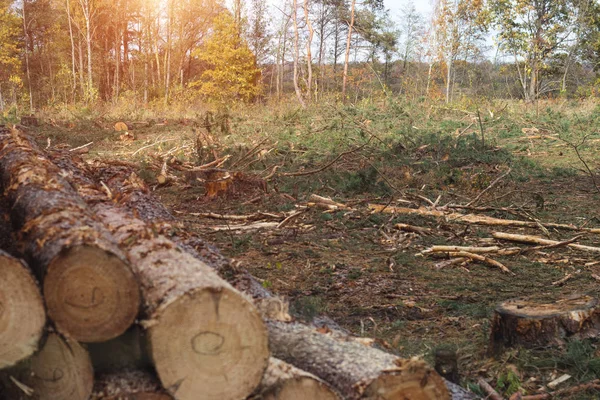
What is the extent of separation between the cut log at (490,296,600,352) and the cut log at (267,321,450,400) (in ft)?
4.89

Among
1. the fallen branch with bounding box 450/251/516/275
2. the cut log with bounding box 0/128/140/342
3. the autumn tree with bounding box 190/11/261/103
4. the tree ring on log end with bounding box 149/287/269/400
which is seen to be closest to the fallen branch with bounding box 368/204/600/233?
the fallen branch with bounding box 450/251/516/275

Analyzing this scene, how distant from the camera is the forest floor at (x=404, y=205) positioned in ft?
14.4

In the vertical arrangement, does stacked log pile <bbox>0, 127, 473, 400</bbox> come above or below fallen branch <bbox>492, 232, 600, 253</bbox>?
above

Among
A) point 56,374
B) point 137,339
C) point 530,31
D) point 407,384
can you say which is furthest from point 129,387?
point 530,31

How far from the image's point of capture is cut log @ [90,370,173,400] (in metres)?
2.11

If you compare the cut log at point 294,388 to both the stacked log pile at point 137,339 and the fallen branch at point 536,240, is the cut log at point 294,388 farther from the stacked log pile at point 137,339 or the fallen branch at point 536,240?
the fallen branch at point 536,240

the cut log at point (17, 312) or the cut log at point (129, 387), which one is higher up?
the cut log at point (17, 312)

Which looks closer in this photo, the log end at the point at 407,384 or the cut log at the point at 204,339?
the cut log at the point at 204,339

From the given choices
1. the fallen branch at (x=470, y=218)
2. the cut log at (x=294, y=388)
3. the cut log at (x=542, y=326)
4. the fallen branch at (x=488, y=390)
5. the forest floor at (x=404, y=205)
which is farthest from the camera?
the fallen branch at (x=470, y=218)

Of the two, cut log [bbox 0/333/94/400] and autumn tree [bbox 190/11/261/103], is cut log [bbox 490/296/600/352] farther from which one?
autumn tree [bbox 190/11/261/103]

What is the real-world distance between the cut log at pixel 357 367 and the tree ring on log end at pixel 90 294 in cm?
77

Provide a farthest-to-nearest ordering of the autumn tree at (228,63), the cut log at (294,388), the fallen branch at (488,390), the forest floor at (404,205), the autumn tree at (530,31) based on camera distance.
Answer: the autumn tree at (228,63), the autumn tree at (530,31), the forest floor at (404,205), the fallen branch at (488,390), the cut log at (294,388)

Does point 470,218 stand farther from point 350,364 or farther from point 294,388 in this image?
point 294,388

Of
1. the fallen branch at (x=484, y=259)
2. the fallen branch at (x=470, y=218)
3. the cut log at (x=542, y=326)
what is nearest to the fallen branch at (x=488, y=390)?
the cut log at (x=542, y=326)
